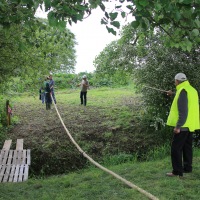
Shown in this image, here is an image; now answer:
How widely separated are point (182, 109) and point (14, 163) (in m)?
5.09

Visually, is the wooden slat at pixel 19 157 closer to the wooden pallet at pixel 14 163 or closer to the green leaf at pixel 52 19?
the wooden pallet at pixel 14 163

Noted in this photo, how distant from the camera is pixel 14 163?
8.66 metres

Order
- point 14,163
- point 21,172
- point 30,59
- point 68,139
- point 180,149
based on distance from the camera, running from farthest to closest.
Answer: point 68,139
point 30,59
point 14,163
point 21,172
point 180,149

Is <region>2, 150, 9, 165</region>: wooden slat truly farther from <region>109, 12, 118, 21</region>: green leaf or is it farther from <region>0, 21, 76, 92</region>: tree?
<region>109, 12, 118, 21</region>: green leaf

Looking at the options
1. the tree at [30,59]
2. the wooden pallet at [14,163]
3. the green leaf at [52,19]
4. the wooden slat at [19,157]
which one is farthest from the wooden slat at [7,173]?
the green leaf at [52,19]

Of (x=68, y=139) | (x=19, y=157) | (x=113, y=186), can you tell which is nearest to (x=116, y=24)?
(x=113, y=186)

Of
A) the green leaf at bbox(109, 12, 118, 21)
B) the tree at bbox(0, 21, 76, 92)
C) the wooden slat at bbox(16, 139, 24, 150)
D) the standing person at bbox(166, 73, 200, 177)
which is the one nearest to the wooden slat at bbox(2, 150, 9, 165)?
the wooden slat at bbox(16, 139, 24, 150)

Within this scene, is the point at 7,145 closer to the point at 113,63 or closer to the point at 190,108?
the point at 113,63

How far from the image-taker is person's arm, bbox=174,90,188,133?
5.87 metres

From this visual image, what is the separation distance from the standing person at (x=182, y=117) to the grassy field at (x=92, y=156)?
0.45 meters

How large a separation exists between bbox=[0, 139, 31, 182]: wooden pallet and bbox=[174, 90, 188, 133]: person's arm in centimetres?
409

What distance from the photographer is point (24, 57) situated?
360 inches

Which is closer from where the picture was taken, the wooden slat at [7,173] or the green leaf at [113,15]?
the green leaf at [113,15]

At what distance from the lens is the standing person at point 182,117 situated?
232 inches
